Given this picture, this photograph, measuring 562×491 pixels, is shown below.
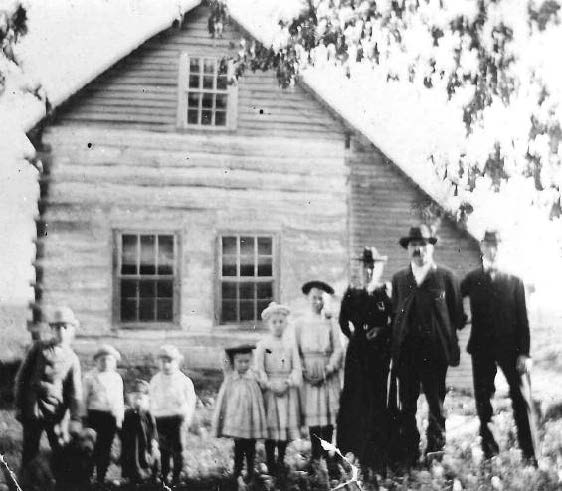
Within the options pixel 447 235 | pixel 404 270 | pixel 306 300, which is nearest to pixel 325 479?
pixel 306 300

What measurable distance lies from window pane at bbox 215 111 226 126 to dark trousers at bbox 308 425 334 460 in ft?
8.17

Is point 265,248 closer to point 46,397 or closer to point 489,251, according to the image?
point 489,251

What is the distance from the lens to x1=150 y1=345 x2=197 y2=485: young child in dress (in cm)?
423

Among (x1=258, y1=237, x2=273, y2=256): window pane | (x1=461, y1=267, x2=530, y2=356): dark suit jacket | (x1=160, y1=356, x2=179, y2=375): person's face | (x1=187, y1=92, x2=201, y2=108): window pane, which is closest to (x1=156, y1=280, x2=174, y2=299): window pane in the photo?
(x1=160, y1=356, x2=179, y2=375): person's face

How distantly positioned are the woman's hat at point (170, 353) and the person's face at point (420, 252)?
6.37 feet

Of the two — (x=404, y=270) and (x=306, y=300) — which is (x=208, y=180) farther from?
(x=404, y=270)

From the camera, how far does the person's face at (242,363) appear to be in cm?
434

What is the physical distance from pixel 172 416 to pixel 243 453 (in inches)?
23.3

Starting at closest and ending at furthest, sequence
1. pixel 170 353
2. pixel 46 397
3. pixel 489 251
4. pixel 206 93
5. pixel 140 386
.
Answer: pixel 46 397 < pixel 140 386 < pixel 170 353 < pixel 489 251 < pixel 206 93

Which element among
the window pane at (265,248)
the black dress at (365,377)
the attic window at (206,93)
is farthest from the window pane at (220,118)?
the black dress at (365,377)

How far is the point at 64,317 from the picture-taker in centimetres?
439

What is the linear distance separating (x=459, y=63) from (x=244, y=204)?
6.91 ft

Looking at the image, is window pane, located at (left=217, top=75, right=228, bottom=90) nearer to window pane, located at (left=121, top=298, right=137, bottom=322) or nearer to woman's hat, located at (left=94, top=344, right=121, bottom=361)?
window pane, located at (left=121, top=298, right=137, bottom=322)

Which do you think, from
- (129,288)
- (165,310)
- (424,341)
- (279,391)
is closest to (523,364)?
(424,341)
